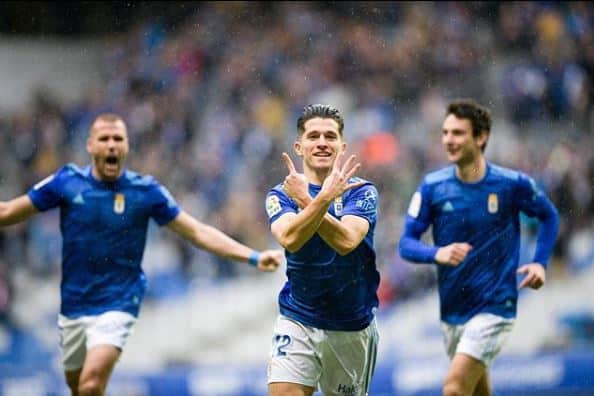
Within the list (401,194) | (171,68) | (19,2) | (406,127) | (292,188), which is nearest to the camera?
(292,188)

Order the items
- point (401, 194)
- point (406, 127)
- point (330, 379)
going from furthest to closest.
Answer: point (406, 127)
point (401, 194)
point (330, 379)

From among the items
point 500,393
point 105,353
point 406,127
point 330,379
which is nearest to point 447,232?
point 330,379

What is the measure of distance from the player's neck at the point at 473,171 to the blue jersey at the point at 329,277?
175 centimetres

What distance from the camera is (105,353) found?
27.1ft

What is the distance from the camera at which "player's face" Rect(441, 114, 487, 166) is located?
8547mm

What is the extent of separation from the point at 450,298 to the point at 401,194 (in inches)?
248

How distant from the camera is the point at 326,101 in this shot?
16.7 m

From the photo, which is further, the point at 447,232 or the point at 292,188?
the point at 447,232

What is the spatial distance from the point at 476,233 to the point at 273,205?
2.15 meters

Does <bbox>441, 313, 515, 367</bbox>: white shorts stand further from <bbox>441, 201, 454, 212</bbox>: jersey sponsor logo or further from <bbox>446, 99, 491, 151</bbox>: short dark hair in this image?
<bbox>446, 99, 491, 151</bbox>: short dark hair

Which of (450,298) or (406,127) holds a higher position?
(406,127)

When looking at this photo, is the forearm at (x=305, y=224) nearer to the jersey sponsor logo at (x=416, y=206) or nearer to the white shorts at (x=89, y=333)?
the jersey sponsor logo at (x=416, y=206)

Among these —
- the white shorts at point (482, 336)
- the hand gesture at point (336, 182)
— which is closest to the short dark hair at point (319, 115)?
the hand gesture at point (336, 182)

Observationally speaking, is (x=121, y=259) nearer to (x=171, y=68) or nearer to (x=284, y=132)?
(x=284, y=132)
